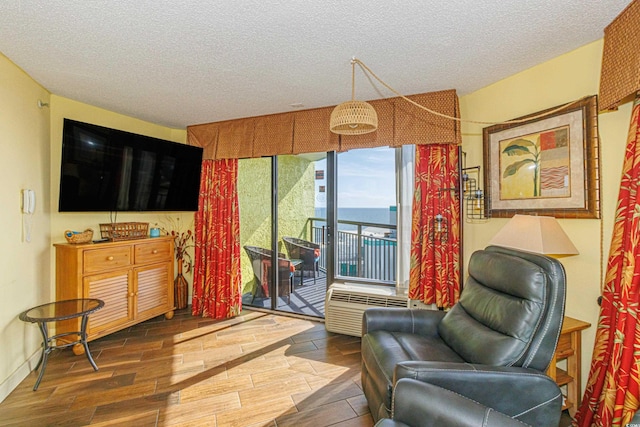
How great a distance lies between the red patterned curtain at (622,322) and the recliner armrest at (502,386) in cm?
38

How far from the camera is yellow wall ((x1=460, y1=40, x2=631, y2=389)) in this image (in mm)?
1938

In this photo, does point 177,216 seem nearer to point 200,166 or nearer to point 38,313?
point 200,166

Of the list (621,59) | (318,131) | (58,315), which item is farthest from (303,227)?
(621,59)

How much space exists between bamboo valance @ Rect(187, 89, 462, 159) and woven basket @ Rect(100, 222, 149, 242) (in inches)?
44.5

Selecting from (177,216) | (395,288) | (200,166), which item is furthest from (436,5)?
(177,216)

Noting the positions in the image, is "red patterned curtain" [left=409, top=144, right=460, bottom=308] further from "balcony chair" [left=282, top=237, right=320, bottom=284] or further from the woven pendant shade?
"balcony chair" [left=282, top=237, right=320, bottom=284]

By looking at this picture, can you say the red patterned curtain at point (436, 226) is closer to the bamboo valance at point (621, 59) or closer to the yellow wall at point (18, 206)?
the bamboo valance at point (621, 59)

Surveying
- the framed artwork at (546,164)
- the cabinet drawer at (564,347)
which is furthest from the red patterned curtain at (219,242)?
the cabinet drawer at (564,347)

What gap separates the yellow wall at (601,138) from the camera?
6.36 feet

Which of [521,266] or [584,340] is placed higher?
[521,266]

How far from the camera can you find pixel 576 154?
6.90ft

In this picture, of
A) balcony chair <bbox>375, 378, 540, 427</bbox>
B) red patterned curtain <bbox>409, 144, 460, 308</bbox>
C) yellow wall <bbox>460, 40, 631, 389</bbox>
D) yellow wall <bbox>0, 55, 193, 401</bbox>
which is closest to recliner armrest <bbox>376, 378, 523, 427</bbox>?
balcony chair <bbox>375, 378, 540, 427</bbox>

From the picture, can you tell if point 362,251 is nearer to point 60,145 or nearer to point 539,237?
point 539,237

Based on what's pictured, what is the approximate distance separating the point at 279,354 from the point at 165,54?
2.60 m
